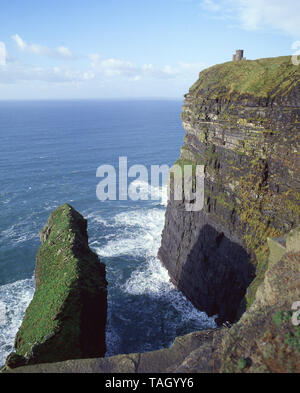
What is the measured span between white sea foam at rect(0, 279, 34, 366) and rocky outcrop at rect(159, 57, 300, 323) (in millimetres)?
17213

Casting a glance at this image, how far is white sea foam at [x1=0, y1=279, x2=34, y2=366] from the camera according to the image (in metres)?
26.5

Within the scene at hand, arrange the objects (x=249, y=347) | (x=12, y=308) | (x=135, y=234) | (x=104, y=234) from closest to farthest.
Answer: (x=249, y=347)
(x=12, y=308)
(x=135, y=234)
(x=104, y=234)

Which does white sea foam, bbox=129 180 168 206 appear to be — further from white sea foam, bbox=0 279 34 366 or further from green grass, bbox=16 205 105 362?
green grass, bbox=16 205 105 362

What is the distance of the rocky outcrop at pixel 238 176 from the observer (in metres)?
21.1

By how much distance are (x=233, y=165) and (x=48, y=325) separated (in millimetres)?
18978

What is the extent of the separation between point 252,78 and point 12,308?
32448mm

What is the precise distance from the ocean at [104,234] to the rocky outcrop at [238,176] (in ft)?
14.1

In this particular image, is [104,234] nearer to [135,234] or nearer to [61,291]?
[135,234]

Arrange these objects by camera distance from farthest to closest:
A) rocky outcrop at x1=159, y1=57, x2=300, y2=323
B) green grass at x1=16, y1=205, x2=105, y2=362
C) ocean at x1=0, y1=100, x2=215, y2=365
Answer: ocean at x1=0, y1=100, x2=215, y2=365 → rocky outcrop at x1=159, y1=57, x2=300, y2=323 → green grass at x1=16, y1=205, x2=105, y2=362

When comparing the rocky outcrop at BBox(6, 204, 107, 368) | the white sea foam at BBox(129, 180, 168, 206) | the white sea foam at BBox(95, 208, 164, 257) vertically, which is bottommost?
the white sea foam at BBox(95, 208, 164, 257)

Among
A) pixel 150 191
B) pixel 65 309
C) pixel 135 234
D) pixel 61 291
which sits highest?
pixel 61 291

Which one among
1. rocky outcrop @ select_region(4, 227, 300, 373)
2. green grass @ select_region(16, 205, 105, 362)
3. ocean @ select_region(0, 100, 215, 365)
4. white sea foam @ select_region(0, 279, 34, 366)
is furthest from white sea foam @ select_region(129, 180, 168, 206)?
rocky outcrop @ select_region(4, 227, 300, 373)

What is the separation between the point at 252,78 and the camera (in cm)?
2455

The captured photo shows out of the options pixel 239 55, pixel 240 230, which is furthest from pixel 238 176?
pixel 239 55
